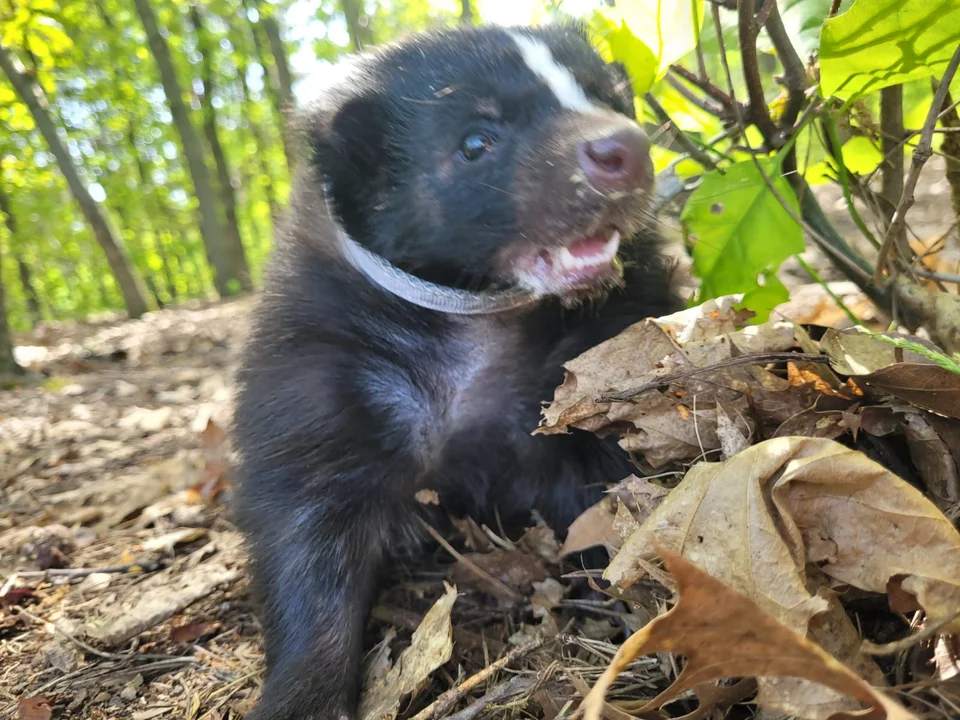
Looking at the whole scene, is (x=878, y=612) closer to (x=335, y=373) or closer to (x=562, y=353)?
(x=562, y=353)

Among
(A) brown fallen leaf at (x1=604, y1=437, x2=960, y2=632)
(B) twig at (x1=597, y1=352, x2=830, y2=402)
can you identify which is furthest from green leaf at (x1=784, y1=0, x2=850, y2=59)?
(A) brown fallen leaf at (x1=604, y1=437, x2=960, y2=632)

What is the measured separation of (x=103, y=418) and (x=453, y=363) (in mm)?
3765

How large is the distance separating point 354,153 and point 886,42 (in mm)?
1419

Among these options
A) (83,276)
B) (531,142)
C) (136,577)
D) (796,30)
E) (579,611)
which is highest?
(83,276)

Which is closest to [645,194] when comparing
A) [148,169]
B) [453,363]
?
[453,363]

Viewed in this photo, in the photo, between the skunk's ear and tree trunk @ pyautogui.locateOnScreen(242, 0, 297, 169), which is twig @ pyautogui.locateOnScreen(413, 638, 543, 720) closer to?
the skunk's ear

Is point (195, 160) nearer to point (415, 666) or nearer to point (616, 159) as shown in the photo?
point (616, 159)

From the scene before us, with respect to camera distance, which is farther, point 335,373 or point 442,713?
A: point 335,373

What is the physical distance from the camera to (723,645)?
3.30 feet

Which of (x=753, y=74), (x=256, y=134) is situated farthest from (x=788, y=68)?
(x=256, y=134)

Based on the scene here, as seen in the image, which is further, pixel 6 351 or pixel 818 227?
pixel 6 351

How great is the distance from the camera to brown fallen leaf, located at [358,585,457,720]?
160 centimetres

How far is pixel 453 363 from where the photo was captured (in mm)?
2170

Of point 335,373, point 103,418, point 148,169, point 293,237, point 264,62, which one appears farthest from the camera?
point 148,169
